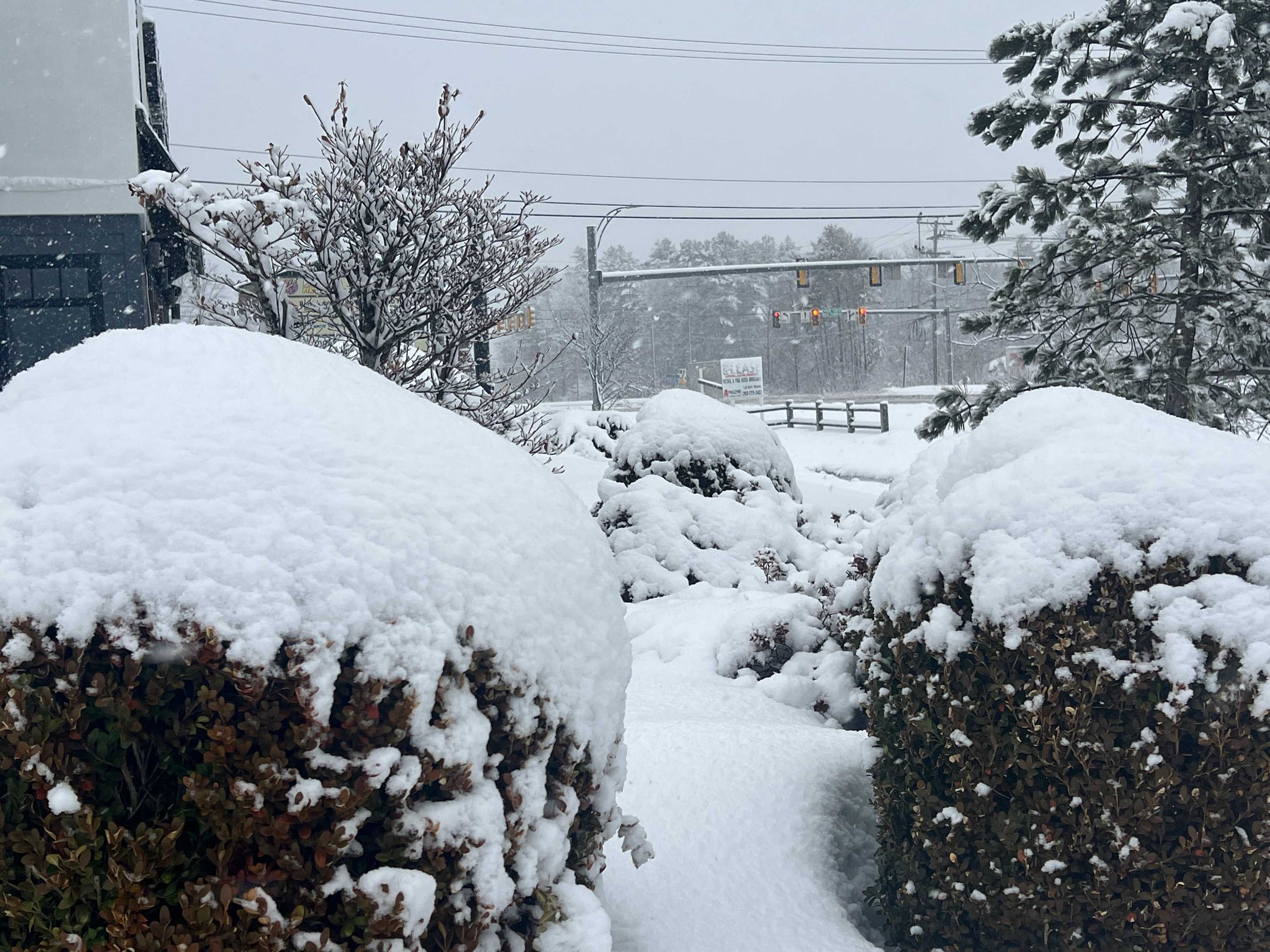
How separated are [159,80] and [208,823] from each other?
18.1 metres

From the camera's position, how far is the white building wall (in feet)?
37.9

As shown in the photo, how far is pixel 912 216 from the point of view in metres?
28.4

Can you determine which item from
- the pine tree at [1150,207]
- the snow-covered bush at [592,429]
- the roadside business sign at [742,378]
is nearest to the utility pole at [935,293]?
the roadside business sign at [742,378]

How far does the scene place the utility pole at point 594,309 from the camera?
28.9 m

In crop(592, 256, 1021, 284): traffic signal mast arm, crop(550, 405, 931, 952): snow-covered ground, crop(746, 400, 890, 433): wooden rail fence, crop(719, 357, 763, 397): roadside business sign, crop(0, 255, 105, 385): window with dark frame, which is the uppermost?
crop(592, 256, 1021, 284): traffic signal mast arm

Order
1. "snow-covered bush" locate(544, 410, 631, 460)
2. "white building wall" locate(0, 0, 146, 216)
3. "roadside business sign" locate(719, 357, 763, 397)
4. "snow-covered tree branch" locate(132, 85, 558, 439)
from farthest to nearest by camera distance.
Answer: "roadside business sign" locate(719, 357, 763, 397)
"snow-covered bush" locate(544, 410, 631, 460)
"white building wall" locate(0, 0, 146, 216)
"snow-covered tree branch" locate(132, 85, 558, 439)

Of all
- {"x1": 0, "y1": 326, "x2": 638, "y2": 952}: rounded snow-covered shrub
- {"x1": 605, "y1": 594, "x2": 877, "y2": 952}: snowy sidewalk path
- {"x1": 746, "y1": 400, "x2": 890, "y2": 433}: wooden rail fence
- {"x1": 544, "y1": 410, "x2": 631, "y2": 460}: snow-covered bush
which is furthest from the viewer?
{"x1": 746, "y1": 400, "x2": 890, "y2": 433}: wooden rail fence

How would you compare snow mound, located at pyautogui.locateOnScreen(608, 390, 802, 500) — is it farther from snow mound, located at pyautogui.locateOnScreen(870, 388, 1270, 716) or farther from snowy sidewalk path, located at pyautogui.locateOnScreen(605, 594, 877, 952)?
snow mound, located at pyautogui.locateOnScreen(870, 388, 1270, 716)

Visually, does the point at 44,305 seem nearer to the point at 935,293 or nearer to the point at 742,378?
the point at 742,378

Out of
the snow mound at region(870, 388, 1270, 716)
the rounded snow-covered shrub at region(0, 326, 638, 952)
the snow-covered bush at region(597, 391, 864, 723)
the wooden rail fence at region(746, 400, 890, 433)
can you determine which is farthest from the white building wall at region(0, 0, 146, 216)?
the wooden rail fence at region(746, 400, 890, 433)

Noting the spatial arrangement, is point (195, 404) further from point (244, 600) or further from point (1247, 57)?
point (1247, 57)

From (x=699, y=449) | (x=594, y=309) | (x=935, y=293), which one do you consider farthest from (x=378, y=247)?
(x=935, y=293)

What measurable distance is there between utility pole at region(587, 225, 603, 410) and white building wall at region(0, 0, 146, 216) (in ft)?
54.5

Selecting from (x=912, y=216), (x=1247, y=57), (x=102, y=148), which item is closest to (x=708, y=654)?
(x=1247, y=57)
